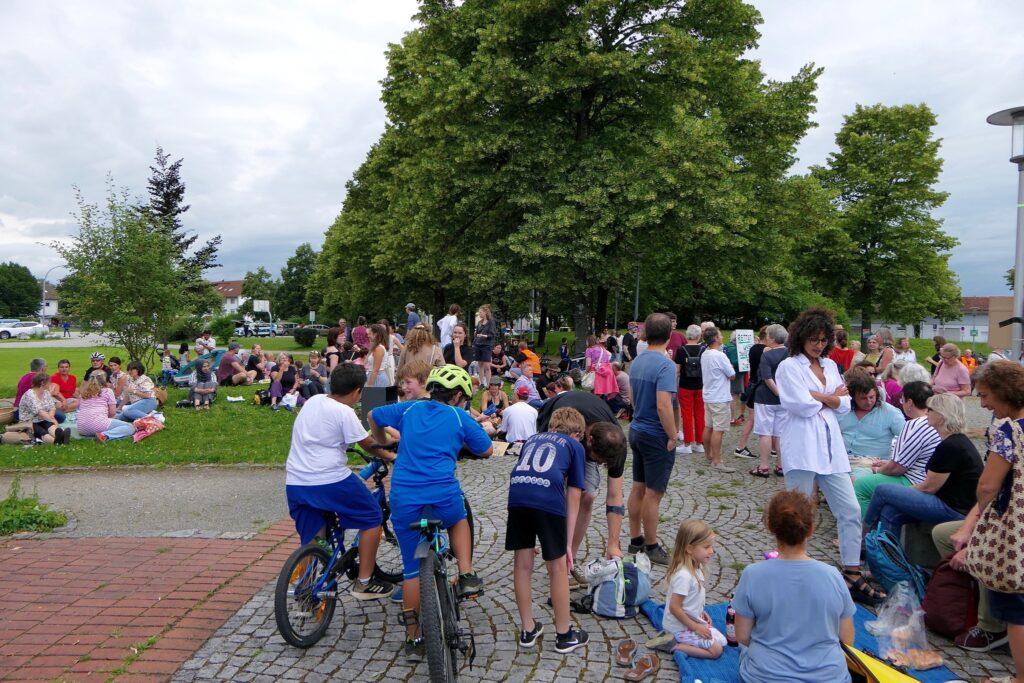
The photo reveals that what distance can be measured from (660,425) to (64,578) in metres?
4.98

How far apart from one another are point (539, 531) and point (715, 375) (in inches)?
226

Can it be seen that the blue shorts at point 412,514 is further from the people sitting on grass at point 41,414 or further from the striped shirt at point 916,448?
the people sitting on grass at point 41,414

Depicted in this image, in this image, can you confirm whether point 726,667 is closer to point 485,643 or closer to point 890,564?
point 485,643

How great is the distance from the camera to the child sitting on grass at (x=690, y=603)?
4031 millimetres

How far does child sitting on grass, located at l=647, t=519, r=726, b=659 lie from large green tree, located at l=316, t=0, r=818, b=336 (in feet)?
45.3

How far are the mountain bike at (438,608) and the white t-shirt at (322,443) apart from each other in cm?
76

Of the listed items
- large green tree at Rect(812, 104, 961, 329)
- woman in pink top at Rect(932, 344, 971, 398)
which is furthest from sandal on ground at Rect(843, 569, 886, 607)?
large green tree at Rect(812, 104, 961, 329)

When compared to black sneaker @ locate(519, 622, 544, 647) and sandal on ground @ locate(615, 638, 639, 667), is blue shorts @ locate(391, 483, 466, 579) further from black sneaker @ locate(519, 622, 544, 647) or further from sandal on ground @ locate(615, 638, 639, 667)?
sandal on ground @ locate(615, 638, 639, 667)

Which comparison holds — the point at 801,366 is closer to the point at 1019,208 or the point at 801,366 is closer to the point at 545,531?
the point at 545,531

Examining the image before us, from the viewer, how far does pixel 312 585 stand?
4.16 m

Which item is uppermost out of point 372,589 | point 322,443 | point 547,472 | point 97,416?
point 322,443

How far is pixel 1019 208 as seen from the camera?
8414 millimetres

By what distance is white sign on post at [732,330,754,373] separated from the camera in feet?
37.6

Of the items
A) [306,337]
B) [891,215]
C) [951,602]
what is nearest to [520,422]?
[951,602]
